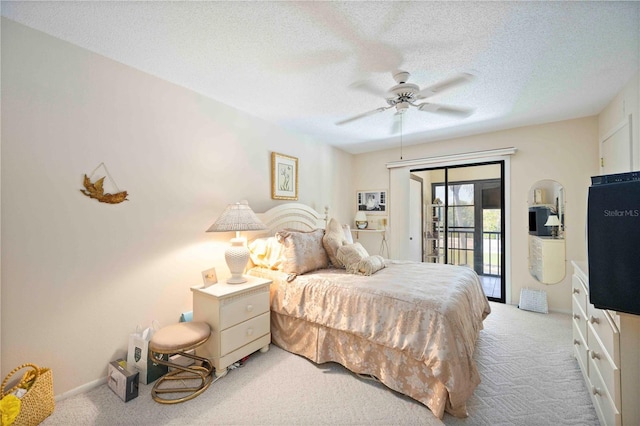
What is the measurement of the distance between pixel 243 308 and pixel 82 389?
1187 mm

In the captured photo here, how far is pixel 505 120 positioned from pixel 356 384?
347 cm

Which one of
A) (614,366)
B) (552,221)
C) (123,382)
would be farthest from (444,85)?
(123,382)

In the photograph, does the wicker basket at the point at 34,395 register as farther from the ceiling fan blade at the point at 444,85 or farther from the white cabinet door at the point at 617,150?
the white cabinet door at the point at 617,150

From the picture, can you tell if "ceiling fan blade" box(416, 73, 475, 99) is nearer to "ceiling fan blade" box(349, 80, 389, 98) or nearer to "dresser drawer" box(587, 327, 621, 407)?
"ceiling fan blade" box(349, 80, 389, 98)

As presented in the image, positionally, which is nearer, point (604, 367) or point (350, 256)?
point (604, 367)

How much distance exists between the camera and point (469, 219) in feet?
14.1

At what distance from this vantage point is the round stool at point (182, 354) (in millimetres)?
1821

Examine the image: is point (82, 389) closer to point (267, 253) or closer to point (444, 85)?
point (267, 253)

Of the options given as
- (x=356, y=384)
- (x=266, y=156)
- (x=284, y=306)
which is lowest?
(x=356, y=384)

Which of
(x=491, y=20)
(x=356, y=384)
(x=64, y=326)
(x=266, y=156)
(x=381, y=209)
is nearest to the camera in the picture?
(x=491, y=20)

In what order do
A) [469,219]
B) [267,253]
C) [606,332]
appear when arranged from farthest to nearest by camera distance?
[469,219] → [267,253] → [606,332]

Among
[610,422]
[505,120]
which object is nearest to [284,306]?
[610,422]

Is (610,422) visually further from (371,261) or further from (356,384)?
(371,261)

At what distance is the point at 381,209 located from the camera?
15.9ft
